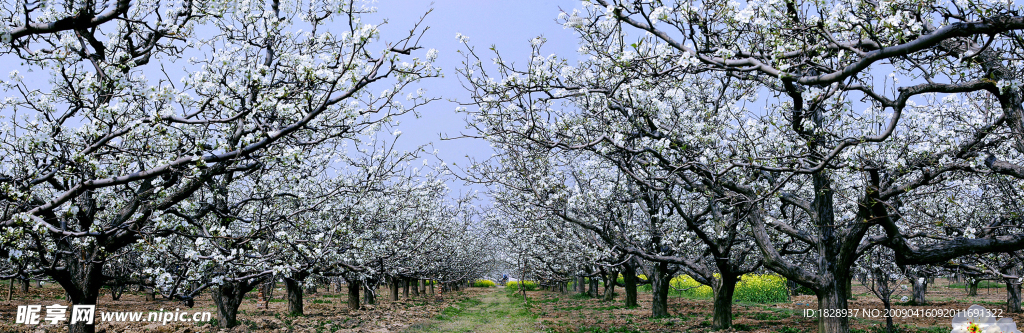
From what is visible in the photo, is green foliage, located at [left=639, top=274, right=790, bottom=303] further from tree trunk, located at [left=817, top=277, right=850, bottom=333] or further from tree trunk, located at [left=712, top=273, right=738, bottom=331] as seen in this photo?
tree trunk, located at [left=817, top=277, right=850, bottom=333]

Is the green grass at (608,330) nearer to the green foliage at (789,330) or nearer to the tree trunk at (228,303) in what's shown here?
the green foliage at (789,330)

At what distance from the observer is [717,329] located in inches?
561

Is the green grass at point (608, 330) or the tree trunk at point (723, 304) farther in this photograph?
the green grass at point (608, 330)

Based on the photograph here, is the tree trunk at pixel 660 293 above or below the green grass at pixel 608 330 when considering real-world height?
above

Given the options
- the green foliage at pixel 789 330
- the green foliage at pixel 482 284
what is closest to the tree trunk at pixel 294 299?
A: the green foliage at pixel 789 330

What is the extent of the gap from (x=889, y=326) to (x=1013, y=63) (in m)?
6.85

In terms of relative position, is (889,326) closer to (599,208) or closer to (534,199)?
(599,208)

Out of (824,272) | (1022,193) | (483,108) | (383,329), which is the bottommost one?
(383,329)

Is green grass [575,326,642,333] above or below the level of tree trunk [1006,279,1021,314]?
below

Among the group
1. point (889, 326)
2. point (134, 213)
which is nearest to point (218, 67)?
point (134, 213)

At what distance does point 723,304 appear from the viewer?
1412 centimetres

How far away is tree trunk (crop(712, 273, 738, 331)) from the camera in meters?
13.8

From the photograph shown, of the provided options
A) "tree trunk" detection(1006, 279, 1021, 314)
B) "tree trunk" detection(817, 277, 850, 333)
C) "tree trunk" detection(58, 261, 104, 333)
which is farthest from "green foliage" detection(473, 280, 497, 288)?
"tree trunk" detection(58, 261, 104, 333)

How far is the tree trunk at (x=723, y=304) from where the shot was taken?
45.2ft
